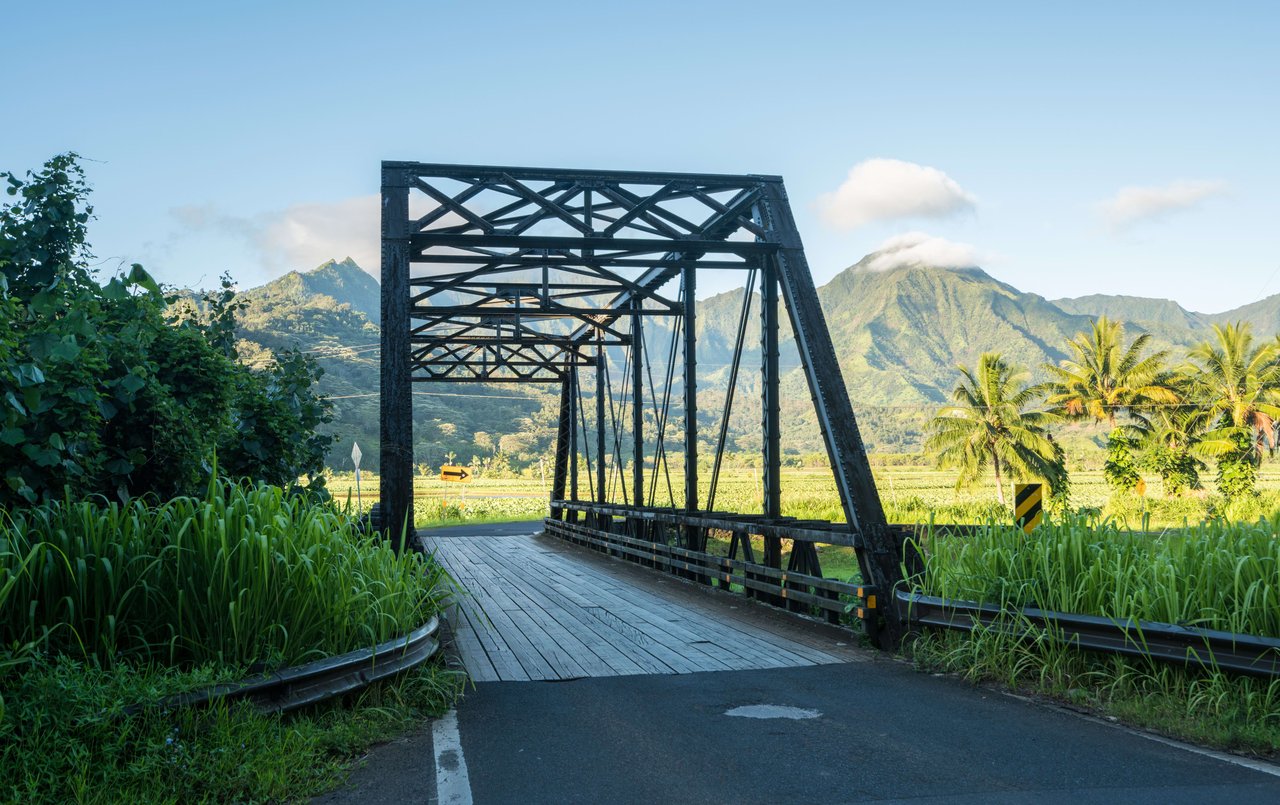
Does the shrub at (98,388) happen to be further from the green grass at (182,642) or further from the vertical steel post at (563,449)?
the vertical steel post at (563,449)

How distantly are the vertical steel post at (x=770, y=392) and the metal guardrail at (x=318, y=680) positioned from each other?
5.00 metres

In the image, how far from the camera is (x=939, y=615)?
6.97 meters

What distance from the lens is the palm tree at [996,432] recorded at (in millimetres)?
44312

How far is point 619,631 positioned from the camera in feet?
28.7

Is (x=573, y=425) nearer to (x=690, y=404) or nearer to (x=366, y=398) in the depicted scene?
(x=690, y=404)

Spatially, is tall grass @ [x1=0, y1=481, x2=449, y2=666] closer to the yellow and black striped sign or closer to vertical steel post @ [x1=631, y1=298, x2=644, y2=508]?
the yellow and black striped sign

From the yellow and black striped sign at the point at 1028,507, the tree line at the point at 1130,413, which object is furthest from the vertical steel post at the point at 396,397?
the tree line at the point at 1130,413

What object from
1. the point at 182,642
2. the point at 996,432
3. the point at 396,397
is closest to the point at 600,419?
the point at 396,397

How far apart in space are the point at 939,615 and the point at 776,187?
191 inches

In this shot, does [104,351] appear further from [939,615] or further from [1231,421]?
[1231,421]

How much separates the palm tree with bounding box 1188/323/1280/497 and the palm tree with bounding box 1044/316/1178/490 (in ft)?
5.69

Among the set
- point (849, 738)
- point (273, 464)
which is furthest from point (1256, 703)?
point (273, 464)

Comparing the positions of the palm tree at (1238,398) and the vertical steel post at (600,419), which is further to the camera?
the palm tree at (1238,398)

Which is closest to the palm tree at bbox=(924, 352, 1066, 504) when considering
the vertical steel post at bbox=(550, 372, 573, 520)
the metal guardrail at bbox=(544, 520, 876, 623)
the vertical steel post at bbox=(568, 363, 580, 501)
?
the vertical steel post at bbox=(550, 372, 573, 520)
